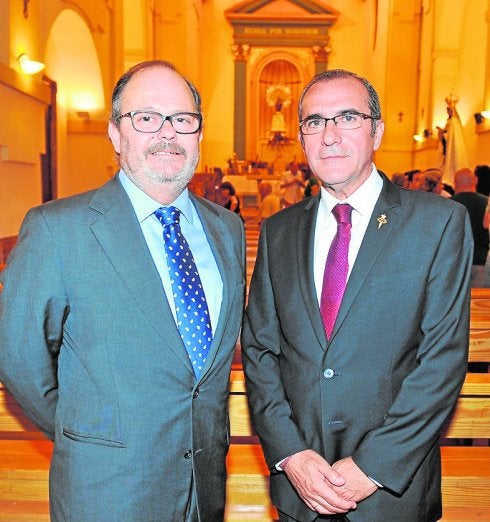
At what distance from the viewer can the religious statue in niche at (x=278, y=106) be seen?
2046 centimetres

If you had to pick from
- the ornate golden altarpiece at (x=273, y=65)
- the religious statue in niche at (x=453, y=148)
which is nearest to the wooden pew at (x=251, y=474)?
the religious statue in niche at (x=453, y=148)

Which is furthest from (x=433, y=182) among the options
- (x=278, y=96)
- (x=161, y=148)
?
(x=278, y=96)

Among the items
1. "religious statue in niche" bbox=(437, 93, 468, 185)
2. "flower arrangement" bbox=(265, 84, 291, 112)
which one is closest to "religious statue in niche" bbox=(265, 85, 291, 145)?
"flower arrangement" bbox=(265, 84, 291, 112)

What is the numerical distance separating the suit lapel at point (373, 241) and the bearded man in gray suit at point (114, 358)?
346mm

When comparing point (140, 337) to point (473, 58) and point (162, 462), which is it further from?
point (473, 58)

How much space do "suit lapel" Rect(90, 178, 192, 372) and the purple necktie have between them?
1.38 ft

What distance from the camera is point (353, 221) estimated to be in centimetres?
186

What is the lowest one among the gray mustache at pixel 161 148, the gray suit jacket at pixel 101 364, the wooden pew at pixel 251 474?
the wooden pew at pixel 251 474

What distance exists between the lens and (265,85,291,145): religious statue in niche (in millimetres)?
20459

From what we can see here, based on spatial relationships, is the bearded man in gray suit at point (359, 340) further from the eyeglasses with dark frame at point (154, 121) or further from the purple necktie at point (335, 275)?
the eyeglasses with dark frame at point (154, 121)

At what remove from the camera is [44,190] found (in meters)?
8.90

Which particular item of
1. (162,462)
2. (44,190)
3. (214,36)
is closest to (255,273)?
(162,462)

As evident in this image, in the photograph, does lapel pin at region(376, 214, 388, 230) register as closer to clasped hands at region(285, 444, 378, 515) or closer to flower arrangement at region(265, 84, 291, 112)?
clasped hands at region(285, 444, 378, 515)

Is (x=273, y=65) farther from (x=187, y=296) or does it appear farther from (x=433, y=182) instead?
(x=187, y=296)
